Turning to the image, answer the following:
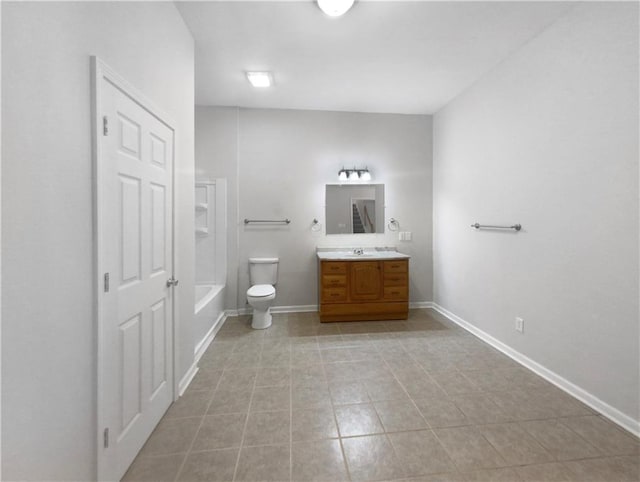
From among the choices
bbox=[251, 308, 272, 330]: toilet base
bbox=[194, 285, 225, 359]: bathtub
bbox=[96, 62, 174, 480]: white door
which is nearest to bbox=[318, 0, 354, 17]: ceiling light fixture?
bbox=[96, 62, 174, 480]: white door

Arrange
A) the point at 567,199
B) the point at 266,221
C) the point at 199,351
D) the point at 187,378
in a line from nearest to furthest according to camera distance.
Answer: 1. the point at 567,199
2. the point at 187,378
3. the point at 199,351
4. the point at 266,221

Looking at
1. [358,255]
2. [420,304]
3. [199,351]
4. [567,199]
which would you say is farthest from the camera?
[420,304]

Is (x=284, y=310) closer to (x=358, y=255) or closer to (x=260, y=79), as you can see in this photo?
(x=358, y=255)

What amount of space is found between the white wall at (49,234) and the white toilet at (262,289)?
2.01m

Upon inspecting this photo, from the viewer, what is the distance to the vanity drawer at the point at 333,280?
3309 mm

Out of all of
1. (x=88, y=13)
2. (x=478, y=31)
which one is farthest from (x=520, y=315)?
(x=88, y=13)

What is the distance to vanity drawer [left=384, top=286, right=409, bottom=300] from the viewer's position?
340cm

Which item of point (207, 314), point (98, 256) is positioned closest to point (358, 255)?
point (207, 314)

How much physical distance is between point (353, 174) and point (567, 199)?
2.27 metres

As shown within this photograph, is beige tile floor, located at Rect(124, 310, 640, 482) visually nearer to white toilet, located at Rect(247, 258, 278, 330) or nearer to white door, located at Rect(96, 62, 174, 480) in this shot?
white door, located at Rect(96, 62, 174, 480)

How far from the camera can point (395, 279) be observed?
3395 mm

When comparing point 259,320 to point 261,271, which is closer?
point 259,320

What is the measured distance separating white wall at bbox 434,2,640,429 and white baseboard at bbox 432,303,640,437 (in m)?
0.02

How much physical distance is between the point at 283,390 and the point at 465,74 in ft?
11.0
